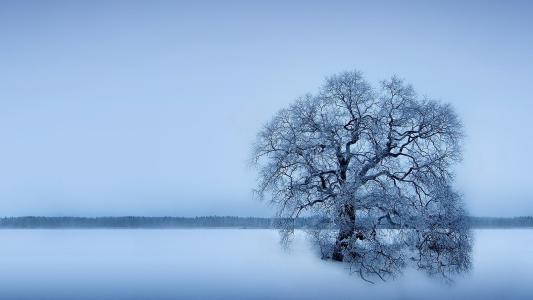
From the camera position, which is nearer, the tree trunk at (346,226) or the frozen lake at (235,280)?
the frozen lake at (235,280)

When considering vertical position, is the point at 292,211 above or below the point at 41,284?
above

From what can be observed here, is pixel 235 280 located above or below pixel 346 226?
below

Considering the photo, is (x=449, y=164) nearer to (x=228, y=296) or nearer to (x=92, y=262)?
(x=228, y=296)

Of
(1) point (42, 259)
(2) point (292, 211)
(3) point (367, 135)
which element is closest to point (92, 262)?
(1) point (42, 259)

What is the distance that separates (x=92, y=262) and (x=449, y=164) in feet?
61.3

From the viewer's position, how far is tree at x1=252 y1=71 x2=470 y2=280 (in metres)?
22.0

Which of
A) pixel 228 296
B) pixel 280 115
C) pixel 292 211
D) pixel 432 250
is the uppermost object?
pixel 280 115

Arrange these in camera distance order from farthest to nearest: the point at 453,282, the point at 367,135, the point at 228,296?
the point at 367,135, the point at 453,282, the point at 228,296

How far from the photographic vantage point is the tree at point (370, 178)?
2203cm

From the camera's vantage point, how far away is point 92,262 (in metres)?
27.8

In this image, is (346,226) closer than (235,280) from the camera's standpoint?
No

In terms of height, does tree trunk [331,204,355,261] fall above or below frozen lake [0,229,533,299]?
above

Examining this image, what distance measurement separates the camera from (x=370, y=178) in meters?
23.4

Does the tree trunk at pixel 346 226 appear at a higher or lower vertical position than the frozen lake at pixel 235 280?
higher
